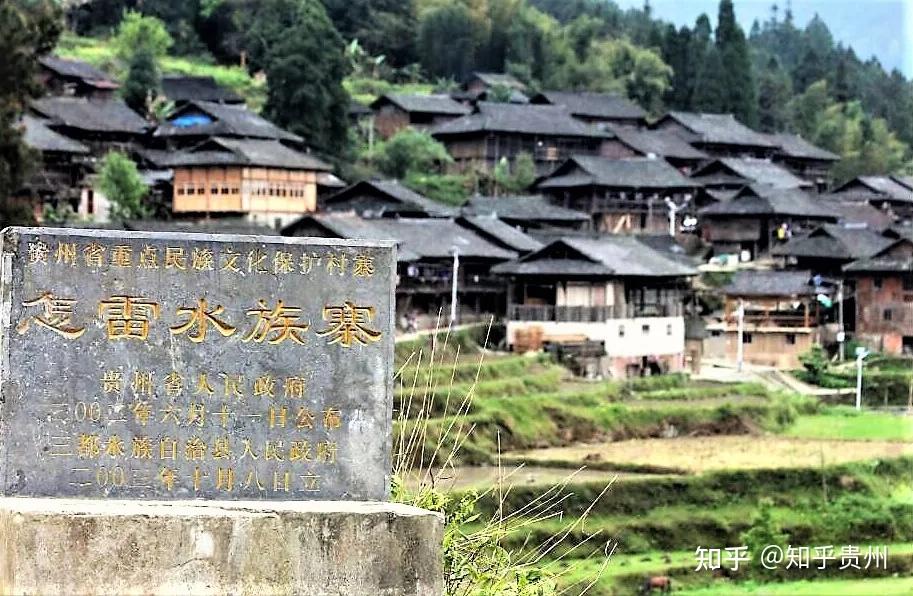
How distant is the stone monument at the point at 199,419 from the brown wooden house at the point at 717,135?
189 ft

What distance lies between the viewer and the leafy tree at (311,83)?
5225cm

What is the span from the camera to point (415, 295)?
39.8m

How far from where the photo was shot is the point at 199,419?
6.94m

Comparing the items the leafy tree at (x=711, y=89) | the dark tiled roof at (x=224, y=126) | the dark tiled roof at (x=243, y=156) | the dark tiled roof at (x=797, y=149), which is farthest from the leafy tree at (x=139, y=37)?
the dark tiled roof at (x=797, y=149)

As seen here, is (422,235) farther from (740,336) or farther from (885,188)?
(885,188)

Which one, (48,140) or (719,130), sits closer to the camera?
(48,140)

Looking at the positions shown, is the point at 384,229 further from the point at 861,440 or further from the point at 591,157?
the point at 591,157

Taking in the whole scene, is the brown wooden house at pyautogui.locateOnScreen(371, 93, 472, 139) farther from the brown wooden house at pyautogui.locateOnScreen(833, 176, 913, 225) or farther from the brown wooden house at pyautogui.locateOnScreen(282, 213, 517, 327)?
the brown wooden house at pyautogui.locateOnScreen(282, 213, 517, 327)

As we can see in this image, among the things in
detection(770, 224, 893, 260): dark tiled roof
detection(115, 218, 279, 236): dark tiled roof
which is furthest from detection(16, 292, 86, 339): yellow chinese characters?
detection(770, 224, 893, 260): dark tiled roof

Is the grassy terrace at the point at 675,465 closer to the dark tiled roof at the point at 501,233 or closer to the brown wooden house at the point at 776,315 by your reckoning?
the dark tiled roof at the point at 501,233

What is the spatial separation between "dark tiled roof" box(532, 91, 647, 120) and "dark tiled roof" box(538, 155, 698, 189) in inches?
325

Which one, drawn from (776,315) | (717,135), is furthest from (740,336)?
(717,135)

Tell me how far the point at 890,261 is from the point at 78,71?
98.4 feet

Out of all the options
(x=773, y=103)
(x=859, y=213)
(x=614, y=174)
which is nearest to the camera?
(x=614, y=174)
